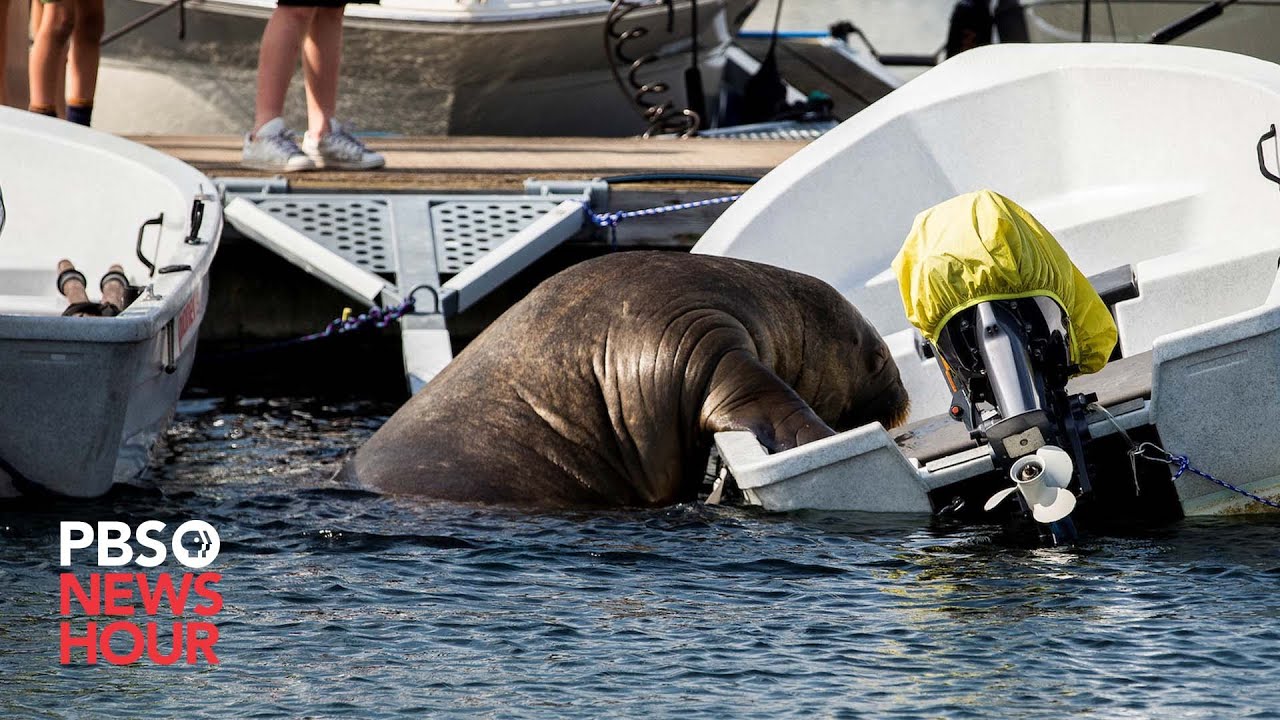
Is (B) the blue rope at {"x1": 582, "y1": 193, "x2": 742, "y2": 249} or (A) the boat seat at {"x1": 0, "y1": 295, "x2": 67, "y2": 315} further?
(B) the blue rope at {"x1": 582, "y1": 193, "x2": 742, "y2": 249}

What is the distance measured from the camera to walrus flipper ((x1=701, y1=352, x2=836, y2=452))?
549 cm

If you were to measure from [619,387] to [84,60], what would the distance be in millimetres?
4294

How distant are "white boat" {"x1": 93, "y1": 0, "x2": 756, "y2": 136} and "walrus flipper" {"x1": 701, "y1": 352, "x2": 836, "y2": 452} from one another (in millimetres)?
8119

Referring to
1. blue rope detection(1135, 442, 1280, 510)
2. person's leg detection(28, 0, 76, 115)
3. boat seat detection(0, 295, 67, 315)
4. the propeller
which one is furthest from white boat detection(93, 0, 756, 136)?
the propeller

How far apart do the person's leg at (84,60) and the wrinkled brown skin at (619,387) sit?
351 centimetres

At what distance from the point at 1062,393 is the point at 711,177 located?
469cm

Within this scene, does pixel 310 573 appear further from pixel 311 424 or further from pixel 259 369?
pixel 259 369

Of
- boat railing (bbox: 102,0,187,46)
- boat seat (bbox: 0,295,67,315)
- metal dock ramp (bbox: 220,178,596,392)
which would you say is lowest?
boat seat (bbox: 0,295,67,315)

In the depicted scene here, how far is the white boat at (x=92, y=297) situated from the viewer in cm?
557

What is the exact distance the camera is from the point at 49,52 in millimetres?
8828

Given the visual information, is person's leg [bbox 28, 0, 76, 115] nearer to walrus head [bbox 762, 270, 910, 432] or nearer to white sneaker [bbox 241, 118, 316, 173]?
white sneaker [bbox 241, 118, 316, 173]

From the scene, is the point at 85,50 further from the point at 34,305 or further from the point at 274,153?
the point at 34,305

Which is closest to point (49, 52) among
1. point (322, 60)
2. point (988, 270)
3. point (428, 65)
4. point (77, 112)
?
point (77, 112)

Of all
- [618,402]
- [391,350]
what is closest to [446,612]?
[618,402]
